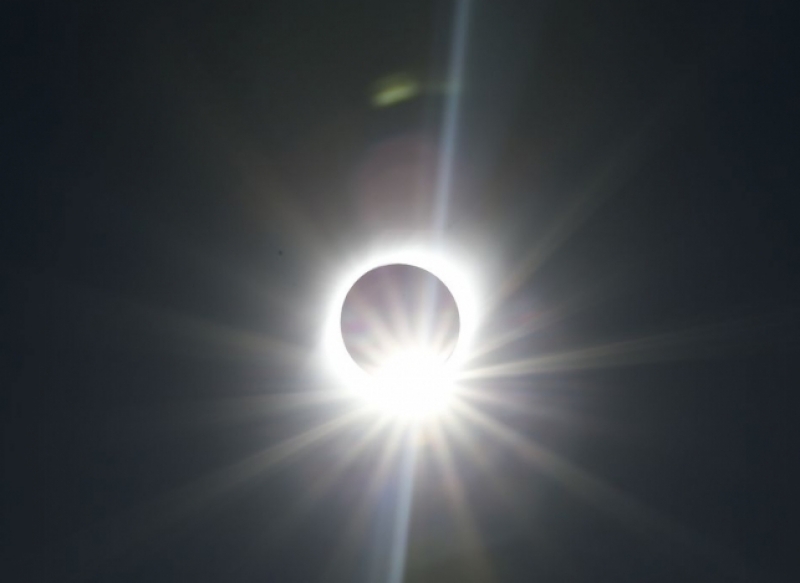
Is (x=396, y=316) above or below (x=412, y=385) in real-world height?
above

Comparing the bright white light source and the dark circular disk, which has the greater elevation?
the dark circular disk

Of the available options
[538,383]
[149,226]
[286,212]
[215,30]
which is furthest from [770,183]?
[149,226]

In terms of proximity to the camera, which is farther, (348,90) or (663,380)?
(663,380)

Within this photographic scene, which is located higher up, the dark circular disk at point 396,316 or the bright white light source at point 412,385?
the dark circular disk at point 396,316

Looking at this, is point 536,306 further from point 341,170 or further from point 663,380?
point 341,170
